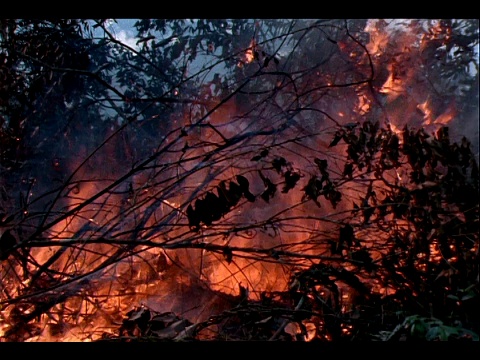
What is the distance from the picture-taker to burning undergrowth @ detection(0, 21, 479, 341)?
236 cm

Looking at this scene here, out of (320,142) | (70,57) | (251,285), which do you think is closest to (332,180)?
(320,142)

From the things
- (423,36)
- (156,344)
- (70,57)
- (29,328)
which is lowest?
(156,344)

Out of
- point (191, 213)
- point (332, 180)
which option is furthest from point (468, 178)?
point (191, 213)

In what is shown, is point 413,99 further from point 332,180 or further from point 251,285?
point 251,285

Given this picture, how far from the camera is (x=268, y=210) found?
7.93 ft

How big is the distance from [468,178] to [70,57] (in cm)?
197

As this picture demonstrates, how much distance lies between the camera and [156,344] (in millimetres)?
2275

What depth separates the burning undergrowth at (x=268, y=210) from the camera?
7.73 feet

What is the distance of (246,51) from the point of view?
2424 millimetres

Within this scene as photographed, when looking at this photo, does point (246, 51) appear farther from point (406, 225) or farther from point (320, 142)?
point (406, 225)

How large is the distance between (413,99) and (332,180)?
1.79ft

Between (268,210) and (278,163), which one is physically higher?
(278,163)

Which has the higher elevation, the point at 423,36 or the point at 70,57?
the point at 70,57
